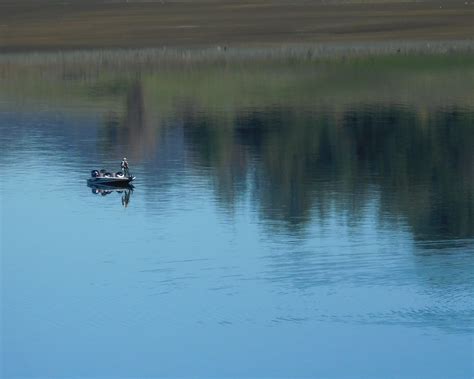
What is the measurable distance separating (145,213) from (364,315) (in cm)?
1168

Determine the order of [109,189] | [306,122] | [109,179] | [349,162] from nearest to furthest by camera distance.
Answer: [109,179] < [109,189] < [349,162] < [306,122]

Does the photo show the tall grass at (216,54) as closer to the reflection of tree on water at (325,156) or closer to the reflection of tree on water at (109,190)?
the reflection of tree on water at (325,156)

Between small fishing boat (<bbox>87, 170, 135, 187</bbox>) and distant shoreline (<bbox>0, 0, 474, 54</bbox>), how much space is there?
1290 inches

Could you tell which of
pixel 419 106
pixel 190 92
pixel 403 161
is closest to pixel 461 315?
pixel 403 161

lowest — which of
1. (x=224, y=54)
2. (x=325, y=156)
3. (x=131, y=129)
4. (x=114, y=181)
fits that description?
(x=114, y=181)

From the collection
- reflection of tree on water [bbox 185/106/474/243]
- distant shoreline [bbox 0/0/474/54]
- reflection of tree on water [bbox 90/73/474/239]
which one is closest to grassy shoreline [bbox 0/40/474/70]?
distant shoreline [bbox 0/0/474/54]

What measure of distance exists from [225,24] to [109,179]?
4038 cm

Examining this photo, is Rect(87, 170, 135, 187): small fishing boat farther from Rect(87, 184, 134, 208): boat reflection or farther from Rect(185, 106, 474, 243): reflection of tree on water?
Rect(185, 106, 474, 243): reflection of tree on water

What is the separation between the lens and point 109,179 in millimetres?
42625

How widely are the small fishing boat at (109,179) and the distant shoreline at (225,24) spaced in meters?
32.8

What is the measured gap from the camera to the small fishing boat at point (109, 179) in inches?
1673

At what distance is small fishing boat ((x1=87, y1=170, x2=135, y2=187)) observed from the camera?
42500 millimetres

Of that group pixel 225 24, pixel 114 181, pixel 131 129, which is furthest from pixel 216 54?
pixel 114 181

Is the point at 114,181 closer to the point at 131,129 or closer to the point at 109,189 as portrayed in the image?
the point at 109,189
